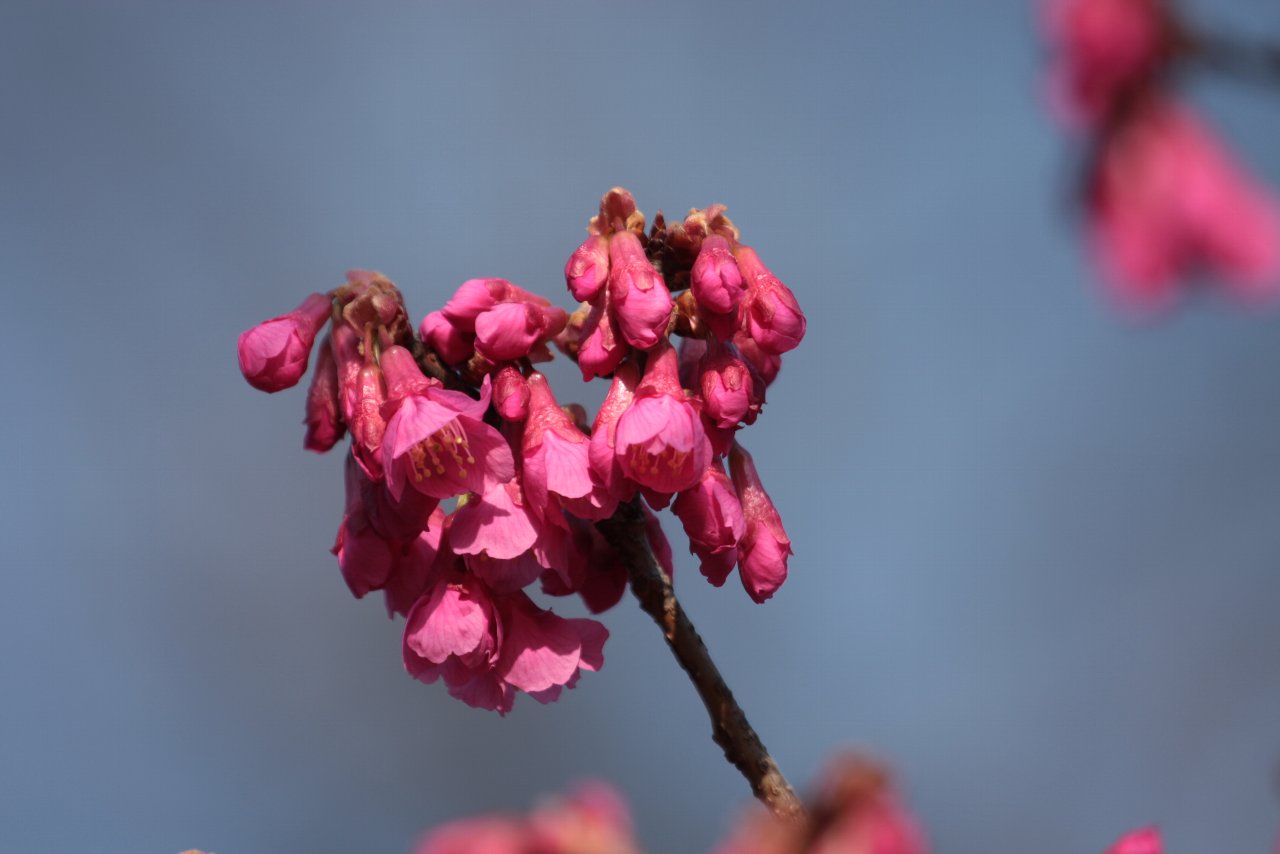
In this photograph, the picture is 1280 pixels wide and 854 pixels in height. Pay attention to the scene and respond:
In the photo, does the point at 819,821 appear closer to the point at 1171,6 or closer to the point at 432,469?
the point at 1171,6

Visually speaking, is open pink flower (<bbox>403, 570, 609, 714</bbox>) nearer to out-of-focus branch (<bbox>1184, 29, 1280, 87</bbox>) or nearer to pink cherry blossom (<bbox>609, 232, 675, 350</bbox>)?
pink cherry blossom (<bbox>609, 232, 675, 350</bbox>)

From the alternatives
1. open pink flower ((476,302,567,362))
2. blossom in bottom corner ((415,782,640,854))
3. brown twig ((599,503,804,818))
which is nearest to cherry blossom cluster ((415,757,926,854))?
blossom in bottom corner ((415,782,640,854))

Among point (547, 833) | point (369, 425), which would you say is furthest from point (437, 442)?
point (547, 833)

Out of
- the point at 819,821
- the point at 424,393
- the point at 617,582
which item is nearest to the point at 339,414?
the point at 424,393

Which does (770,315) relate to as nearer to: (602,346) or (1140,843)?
(602,346)

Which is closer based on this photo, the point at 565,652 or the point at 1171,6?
the point at 1171,6

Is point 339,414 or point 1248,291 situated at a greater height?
point 339,414

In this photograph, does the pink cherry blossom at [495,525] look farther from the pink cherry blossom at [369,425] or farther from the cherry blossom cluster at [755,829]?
the cherry blossom cluster at [755,829]
